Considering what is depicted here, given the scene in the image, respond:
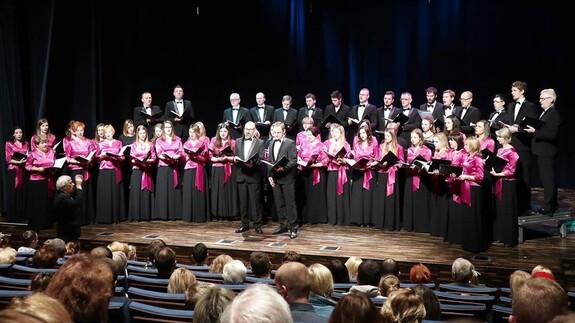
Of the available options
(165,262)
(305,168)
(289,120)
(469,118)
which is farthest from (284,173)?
(165,262)

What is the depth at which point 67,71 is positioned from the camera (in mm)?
11336

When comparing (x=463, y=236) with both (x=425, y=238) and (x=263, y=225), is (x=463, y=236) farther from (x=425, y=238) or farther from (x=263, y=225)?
(x=263, y=225)

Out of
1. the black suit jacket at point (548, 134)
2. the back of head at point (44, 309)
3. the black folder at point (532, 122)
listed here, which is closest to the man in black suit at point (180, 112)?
the black folder at point (532, 122)

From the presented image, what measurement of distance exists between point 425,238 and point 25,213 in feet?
21.3

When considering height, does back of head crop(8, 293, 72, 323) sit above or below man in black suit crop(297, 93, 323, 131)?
below

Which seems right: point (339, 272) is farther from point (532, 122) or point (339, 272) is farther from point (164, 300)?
point (532, 122)

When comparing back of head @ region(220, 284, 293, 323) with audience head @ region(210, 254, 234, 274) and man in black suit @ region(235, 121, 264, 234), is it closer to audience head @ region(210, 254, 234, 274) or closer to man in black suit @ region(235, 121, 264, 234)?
audience head @ region(210, 254, 234, 274)

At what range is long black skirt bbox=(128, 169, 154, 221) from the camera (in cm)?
969

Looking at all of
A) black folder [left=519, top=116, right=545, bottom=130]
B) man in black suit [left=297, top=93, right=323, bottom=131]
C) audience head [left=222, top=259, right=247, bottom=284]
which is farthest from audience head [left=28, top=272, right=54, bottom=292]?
man in black suit [left=297, top=93, right=323, bottom=131]

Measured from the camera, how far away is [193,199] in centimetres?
955

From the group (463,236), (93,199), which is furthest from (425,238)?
(93,199)

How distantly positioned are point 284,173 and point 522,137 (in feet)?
11.5

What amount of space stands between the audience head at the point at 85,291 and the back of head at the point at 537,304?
1.73 meters

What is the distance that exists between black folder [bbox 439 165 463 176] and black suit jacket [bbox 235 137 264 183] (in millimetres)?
2598
